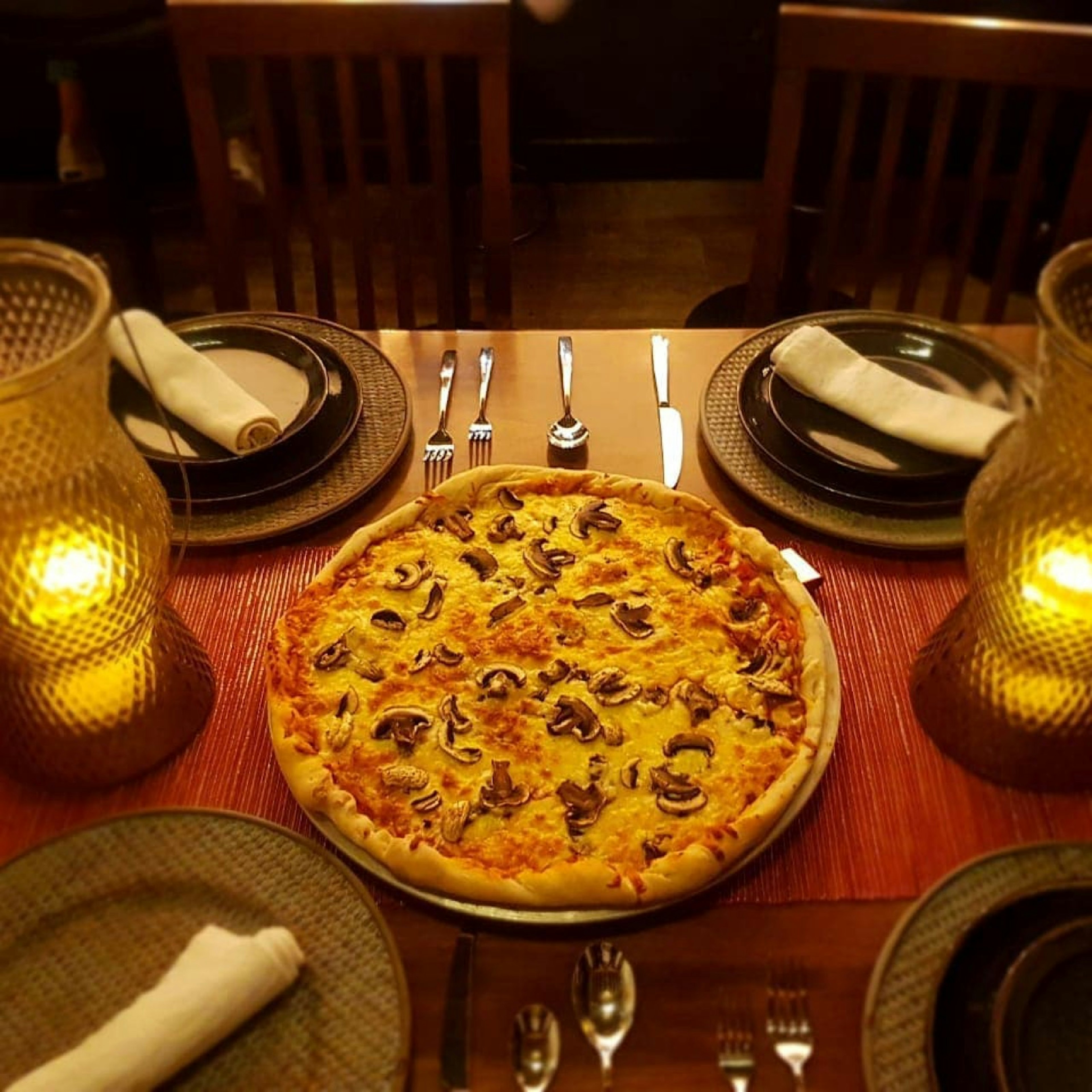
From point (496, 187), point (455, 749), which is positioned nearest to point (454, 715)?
point (455, 749)

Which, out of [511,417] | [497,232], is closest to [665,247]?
[497,232]

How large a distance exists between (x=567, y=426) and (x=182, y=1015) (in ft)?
2.62

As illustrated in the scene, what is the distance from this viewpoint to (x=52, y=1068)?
770 millimetres

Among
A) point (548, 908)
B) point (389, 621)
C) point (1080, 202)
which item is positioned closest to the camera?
point (548, 908)

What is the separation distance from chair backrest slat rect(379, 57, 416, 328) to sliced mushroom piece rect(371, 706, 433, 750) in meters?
0.91

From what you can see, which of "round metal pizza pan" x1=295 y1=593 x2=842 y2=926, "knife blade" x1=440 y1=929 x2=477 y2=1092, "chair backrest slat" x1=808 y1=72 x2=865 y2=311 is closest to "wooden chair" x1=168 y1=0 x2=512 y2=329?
"chair backrest slat" x1=808 y1=72 x2=865 y2=311

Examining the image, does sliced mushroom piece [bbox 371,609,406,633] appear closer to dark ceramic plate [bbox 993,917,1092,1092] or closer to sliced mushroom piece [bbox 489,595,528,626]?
sliced mushroom piece [bbox 489,595,528,626]

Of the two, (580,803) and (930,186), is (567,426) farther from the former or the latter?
(930,186)

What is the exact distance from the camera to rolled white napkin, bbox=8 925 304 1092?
77 centimetres

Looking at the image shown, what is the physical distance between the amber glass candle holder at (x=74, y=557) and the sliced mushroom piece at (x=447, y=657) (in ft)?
0.75

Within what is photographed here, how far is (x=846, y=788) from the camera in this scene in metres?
1.03

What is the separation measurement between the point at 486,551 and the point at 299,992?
51 centimetres

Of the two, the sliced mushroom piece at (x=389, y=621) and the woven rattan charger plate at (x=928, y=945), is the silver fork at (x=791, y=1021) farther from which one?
the sliced mushroom piece at (x=389, y=621)

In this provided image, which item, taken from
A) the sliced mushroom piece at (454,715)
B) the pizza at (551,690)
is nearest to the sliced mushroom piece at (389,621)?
the pizza at (551,690)
